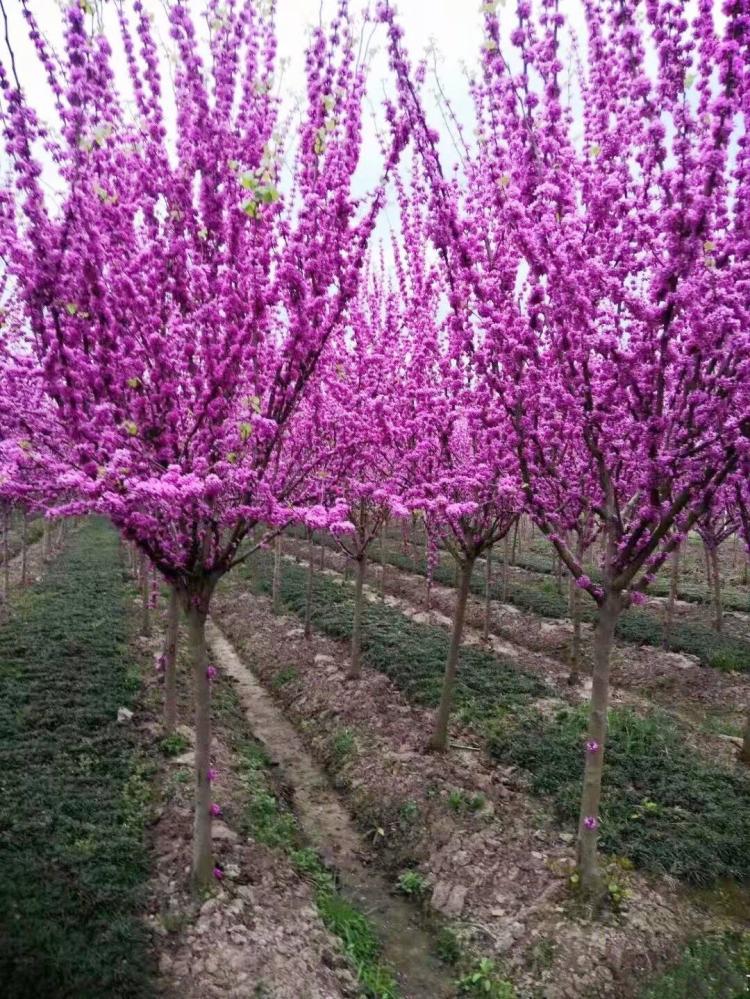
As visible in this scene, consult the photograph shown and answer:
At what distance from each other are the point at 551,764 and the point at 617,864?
1979 mm

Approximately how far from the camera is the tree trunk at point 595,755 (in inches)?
262

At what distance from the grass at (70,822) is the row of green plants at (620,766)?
5244 millimetres

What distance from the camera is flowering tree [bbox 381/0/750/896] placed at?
5012 mm

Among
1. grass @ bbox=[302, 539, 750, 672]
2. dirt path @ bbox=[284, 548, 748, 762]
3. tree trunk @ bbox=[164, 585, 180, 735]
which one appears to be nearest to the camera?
tree trunk @ bbox=[164, 585, 180, 735]

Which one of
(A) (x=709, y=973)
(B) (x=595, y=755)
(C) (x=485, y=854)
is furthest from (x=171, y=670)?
(A) (x=709, y=973)

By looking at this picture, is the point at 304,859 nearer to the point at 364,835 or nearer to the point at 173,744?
the point at 364,835

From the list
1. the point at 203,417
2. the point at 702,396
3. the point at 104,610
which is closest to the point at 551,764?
the point at 702,396

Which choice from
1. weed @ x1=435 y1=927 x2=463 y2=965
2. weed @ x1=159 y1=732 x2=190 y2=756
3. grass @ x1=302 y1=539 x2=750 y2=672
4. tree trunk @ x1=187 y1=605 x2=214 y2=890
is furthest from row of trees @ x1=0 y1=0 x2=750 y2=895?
grass @ x1=302 y1=539 x2=750 y2=672

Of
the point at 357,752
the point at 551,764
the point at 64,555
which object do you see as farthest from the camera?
the point at 64,555

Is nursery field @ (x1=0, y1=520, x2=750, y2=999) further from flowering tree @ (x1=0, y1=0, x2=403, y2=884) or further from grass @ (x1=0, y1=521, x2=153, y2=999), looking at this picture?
flowering tree @ (x1=0, y1=0, x2=403, y2=884)

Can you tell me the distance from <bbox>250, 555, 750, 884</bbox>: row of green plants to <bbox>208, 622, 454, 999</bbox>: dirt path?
2.41 meters

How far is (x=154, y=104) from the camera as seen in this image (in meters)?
5.60

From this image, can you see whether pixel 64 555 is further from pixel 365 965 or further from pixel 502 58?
pixel 502 58

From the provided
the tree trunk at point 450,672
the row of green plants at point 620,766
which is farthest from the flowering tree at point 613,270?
the tree trunk at point 450,672
